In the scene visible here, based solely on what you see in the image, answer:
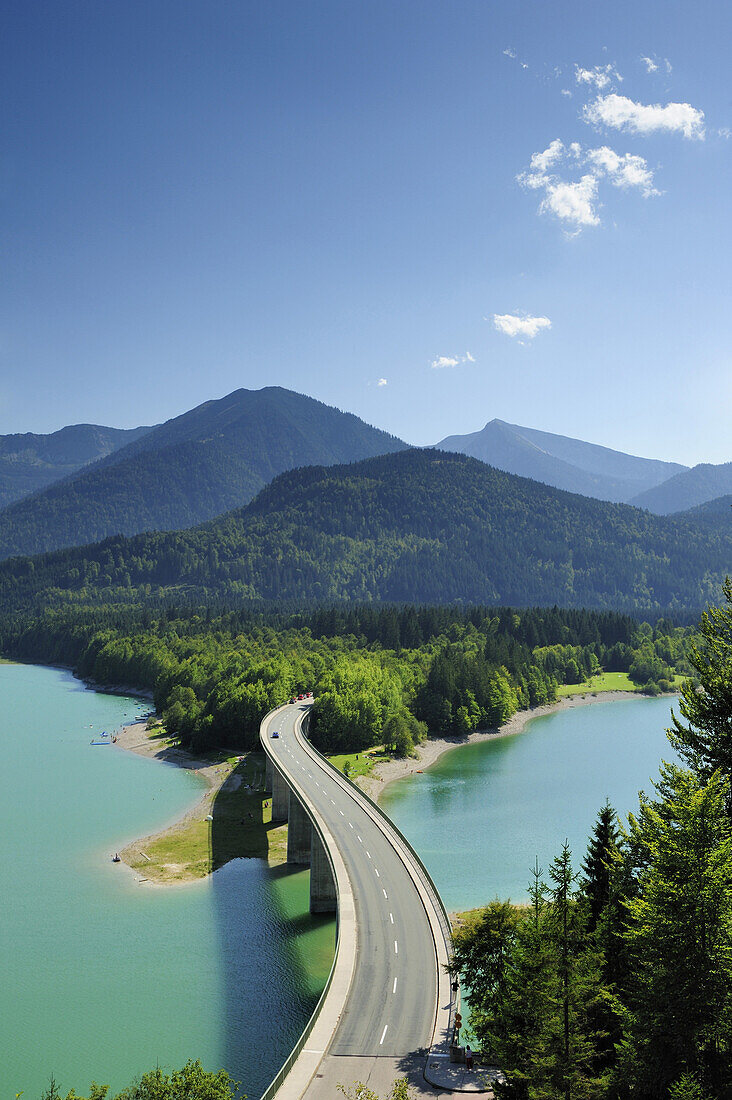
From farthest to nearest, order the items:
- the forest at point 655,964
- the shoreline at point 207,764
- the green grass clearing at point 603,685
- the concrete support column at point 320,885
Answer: the green grass clearing at point 603,685 → the shoreline at point 207,764 → the concrete support column at point 320,885 → the forest at point 655,964

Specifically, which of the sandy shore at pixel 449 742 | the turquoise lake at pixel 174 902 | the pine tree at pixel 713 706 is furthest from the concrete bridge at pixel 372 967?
the sandy shore at pixel 449 742

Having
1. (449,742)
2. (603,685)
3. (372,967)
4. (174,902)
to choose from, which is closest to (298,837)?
(174,902)

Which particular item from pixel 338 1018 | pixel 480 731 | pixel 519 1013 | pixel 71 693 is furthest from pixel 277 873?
pixel 71 693

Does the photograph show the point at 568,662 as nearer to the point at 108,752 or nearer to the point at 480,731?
the point at 480,731

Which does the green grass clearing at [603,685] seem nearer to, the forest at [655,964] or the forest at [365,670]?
the forest at [365,670]

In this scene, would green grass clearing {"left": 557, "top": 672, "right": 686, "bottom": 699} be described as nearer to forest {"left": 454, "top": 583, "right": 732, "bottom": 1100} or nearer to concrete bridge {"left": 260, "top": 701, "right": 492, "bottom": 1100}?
concrete bridge {"left": 260, "top": 701, "right": 492, "bottom": 1100}
